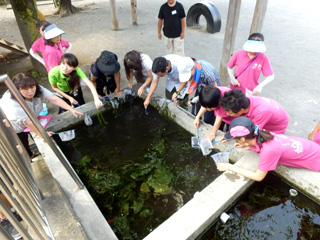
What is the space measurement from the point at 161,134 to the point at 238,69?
156 centimetres

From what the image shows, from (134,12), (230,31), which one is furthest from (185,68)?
(134,12)

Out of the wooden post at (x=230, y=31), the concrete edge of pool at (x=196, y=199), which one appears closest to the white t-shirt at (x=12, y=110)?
the concrete edge of pool at (x=196, y=199)

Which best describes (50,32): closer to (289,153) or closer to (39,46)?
(39,46)

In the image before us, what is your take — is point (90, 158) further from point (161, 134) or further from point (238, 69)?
point (238, 69)

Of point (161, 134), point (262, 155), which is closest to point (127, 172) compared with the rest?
point (161, 134)

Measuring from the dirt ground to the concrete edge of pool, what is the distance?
1.57m

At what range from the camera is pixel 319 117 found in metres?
4.00

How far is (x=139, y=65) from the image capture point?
11.4 feet

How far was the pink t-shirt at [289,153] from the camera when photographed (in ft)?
6.97

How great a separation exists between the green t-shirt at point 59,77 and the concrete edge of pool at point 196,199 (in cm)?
113

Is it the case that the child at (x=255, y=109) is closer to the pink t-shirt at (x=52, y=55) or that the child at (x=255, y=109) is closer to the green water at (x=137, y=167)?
the green water at (x=137, y=167)

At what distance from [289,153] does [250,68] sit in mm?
1469

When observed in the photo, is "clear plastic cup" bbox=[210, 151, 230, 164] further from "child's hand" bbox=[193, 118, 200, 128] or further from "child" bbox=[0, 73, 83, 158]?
"child" bbox=[0, 73, 83, 158]

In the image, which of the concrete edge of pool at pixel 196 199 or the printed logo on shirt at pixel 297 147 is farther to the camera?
A: the printed logo on shirt at pixel 297 147
